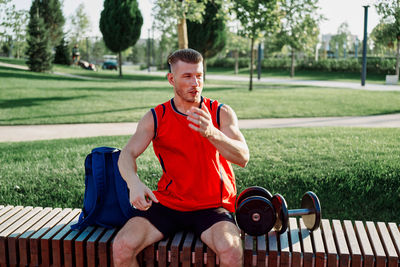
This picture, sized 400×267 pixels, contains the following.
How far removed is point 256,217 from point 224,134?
0.60m

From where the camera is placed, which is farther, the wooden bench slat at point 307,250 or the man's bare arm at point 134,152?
the man's bare arm at point 134,152

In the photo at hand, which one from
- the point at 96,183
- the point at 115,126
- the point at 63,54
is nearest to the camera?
the point at 96,183

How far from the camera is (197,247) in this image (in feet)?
9.18

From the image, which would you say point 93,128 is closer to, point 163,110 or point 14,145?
point 14,145

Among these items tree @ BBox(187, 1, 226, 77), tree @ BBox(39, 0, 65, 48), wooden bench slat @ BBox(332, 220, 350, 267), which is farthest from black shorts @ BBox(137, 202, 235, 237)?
tree @ BBox(39, 0, 65, 48)

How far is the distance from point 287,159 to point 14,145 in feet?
16.3

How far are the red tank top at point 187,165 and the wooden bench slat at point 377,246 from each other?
0.97 meters

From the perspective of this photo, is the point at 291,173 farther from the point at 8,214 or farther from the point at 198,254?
the point at 8,214

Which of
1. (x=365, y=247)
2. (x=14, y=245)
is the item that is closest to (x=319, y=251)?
(x=365, y=247)

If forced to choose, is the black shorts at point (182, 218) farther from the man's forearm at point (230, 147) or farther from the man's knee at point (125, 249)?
the man's forearm at point (230, 147)

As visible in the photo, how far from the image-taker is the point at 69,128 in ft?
35.7

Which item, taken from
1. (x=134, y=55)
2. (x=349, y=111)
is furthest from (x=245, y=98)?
(x=134, y=55)

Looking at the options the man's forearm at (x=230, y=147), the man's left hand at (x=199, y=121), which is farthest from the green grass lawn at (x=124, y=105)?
the man's left hand at (x=199, y=121)

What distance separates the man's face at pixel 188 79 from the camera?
2949mm
